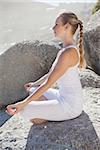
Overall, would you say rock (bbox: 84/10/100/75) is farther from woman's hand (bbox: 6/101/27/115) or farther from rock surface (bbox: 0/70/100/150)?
woman's hand (bbox: 6/101/27/115)

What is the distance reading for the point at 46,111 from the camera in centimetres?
403

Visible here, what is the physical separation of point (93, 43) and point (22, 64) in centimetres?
131

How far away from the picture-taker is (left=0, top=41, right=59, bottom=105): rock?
7.15 metres

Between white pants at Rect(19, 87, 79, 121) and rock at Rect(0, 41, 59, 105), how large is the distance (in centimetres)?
311

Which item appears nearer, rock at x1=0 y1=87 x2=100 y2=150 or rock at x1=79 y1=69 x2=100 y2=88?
rock at x1=0 y1=87 x2=100 y2=150

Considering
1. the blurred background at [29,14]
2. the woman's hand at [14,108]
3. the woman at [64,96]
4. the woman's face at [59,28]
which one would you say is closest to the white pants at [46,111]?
the woman at [64,96]

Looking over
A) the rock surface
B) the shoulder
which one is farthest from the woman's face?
the rock surface

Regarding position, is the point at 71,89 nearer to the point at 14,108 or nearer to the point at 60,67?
the point at 60,67

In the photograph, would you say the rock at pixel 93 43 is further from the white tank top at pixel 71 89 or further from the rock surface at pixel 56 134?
the white tank top at pixel 71 89

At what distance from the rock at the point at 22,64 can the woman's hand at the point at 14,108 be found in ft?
10.8

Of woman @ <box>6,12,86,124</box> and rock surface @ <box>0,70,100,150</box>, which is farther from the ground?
woman @ <box>6,12,86,124</box>

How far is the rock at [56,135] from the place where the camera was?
12.7 feet

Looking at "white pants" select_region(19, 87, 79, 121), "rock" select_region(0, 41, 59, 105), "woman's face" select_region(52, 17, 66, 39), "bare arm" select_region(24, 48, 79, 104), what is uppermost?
"woman's face" select_region(52, 17, 66, 39)

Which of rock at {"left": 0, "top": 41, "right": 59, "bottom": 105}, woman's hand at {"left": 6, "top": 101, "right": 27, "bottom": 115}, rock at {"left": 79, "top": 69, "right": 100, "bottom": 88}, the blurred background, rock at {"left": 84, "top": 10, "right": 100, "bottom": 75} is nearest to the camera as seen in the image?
woman's hand at {"left": 6, "top": 101, "right": 27, "bottom": 115}
